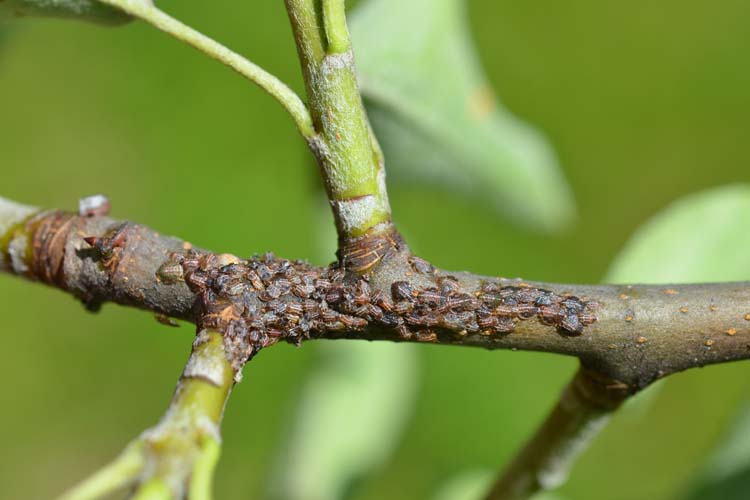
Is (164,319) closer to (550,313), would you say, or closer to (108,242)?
(108,242)

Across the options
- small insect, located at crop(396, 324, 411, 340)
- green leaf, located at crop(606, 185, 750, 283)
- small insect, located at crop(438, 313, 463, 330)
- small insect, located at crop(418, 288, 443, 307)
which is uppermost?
green leaf, located at crop(606, 185, 750, 283)

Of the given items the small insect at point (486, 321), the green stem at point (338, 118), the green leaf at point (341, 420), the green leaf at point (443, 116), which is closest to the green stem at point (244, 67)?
the green stem at point (338, 118)

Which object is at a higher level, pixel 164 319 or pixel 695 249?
pixel 695 249

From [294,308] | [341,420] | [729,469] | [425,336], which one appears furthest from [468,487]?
[294,308]

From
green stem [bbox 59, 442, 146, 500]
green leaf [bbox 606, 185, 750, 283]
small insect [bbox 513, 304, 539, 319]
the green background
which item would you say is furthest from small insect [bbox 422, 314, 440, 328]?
the green background

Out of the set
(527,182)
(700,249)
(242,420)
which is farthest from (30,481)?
(700,249)

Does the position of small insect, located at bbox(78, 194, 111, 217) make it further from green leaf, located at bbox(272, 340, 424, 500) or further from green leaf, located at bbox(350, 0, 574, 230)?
green leaf, located at bbox(272, 340, 424, 500)
